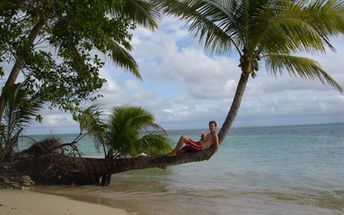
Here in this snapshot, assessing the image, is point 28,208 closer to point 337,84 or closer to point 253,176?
point 337,84

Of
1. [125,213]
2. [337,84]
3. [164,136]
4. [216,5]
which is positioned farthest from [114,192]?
[337,84]

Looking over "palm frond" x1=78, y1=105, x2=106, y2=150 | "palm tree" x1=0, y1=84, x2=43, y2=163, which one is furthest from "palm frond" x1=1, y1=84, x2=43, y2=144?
"palm frond" x1=78, y1=105, x2=106, y2=150

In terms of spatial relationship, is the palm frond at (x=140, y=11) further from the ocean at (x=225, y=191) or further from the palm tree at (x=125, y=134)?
the ocean at (x=225, y=191)

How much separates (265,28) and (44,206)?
254 inches

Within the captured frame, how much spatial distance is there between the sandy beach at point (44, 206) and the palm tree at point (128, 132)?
11.0ft

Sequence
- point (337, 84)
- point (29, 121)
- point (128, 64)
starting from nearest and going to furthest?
point (337, 84), point (29, 121), point (128, 64)

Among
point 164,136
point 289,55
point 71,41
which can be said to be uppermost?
point 289,55

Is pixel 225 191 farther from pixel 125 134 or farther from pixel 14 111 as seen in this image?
pixel 14 111

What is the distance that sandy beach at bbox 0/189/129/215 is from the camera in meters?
7.60

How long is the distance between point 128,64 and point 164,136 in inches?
132

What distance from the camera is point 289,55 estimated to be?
39.4 ft

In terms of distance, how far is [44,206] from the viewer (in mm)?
8289

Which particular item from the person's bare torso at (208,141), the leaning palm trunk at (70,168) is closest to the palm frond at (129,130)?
the leaning palm trunk at (70,168)

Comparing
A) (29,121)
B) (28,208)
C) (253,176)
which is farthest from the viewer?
(253,176)
